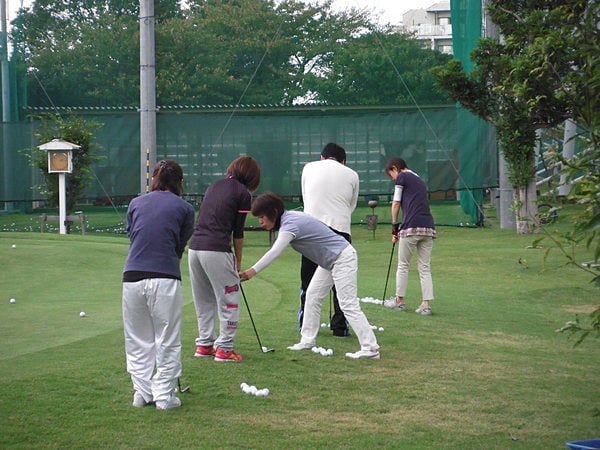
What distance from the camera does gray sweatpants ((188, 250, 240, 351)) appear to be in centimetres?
774

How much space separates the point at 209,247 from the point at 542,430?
2887 mm

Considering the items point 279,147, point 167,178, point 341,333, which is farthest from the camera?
point 279,147

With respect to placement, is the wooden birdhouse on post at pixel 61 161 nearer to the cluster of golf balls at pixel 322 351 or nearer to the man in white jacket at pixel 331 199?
→ the man in white jacket at pixel 331 199

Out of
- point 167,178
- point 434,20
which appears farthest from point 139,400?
point 434,20

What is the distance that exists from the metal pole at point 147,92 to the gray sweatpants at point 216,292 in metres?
15.3

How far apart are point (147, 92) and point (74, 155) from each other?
7.31ft

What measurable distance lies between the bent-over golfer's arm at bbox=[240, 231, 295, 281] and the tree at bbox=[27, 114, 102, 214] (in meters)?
16.5

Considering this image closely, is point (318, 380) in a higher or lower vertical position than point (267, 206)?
lower

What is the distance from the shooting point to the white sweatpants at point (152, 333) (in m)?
6.47

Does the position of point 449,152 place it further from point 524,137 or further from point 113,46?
point 113,46

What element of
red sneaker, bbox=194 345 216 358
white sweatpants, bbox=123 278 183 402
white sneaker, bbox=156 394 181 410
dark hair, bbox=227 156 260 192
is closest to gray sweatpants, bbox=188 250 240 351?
red sneaker, bbox=194 345 216 358

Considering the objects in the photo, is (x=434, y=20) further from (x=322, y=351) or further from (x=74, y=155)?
(x=322, y=351)

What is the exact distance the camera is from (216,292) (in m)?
7.84

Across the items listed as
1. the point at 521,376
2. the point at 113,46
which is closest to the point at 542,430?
the point at 521,376
